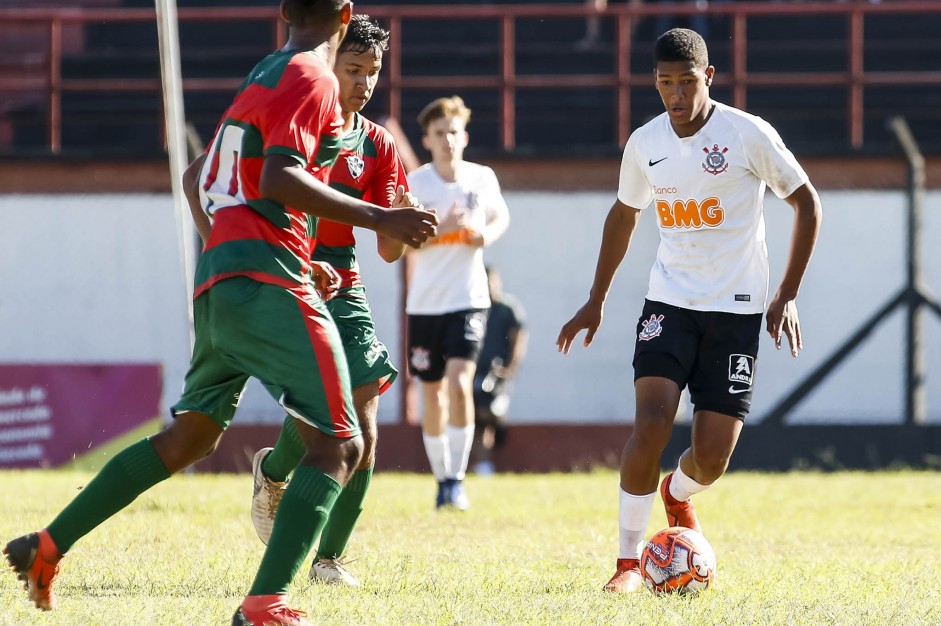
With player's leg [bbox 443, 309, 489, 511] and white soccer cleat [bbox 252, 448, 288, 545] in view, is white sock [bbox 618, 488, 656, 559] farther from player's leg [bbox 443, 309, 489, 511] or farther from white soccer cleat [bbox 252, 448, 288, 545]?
player's leg [bbox 443, 309, 489, 511]

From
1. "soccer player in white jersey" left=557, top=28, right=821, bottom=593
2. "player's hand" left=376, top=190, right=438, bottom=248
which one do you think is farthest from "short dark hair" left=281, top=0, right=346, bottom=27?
"soccer player in white jersey" left=557, top=28, right=821, bottom=593

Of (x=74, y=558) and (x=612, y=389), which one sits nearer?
(x=74, y=558)

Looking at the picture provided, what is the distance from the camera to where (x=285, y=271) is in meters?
4.52

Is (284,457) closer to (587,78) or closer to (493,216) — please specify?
(493,216)

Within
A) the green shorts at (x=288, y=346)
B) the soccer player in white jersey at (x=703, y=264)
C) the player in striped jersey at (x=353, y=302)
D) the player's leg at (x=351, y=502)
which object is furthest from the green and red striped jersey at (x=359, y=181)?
the green shorts at (x=288, y=346)

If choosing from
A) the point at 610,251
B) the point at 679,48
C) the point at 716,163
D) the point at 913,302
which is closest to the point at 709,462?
the point at 610,251

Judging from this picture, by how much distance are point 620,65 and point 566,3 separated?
404cm

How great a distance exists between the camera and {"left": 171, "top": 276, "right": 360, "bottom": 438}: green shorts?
4430 mm

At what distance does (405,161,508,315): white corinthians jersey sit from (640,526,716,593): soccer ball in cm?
366

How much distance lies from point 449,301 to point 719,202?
336 centimetres

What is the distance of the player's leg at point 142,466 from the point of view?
472cm

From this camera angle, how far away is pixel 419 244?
4398mm

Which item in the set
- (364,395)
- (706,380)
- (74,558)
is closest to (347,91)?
(364,395)

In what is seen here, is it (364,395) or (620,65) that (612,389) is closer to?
(620,65)
